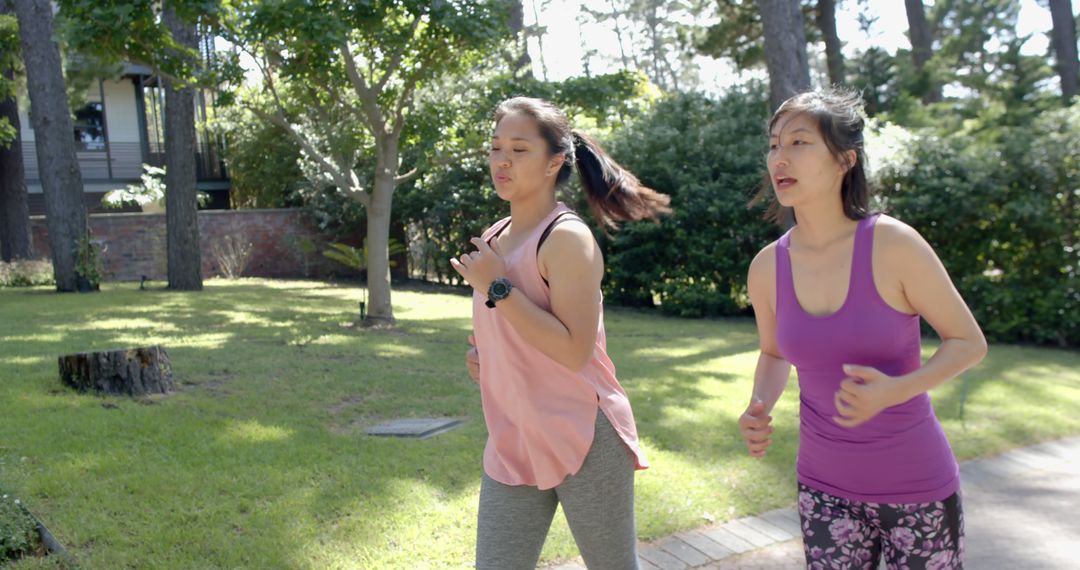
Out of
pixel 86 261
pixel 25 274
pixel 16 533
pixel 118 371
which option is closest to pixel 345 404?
pixel 118 371

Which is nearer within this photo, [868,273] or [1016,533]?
[868,273]

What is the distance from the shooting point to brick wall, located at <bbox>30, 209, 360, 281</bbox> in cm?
1945

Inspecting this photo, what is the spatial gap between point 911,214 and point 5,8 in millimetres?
17451

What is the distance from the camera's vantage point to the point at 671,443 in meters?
6.40

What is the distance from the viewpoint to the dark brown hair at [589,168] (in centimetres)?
272

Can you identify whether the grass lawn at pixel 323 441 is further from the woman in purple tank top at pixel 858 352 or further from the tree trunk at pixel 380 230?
the woman in purple tank top at pixel 858 352

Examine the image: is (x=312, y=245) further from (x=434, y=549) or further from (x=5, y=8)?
(x=434, y=549)

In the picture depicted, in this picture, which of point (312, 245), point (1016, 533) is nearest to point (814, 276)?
point (1016, 533)

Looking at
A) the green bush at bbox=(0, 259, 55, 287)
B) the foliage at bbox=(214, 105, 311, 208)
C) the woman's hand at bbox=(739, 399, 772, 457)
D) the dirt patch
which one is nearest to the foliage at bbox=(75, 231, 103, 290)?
the green bush at bbox=(0, 259, 55, 287)

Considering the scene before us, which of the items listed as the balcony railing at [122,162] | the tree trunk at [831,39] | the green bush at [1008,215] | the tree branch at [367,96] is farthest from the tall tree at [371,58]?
the balcony railing at [122,162]

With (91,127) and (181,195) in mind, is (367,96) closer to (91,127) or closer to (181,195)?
(181,195)

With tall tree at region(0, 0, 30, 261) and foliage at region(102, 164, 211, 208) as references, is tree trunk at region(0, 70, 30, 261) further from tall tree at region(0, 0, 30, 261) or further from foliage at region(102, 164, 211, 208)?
foliage at region(102, 164, 211, 208)

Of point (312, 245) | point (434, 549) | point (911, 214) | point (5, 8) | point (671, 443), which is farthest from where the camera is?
point (312, 245)

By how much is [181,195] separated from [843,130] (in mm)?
15545
